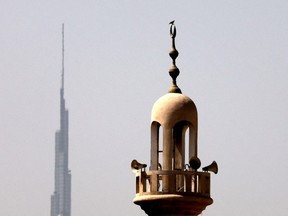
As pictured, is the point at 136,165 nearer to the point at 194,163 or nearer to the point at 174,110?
the point at 194,163

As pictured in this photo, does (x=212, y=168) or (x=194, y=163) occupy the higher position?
(x=194, y=163)

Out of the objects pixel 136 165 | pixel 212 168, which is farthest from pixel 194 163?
pixel 136 165

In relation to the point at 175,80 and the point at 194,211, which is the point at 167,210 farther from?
the point at 175,80

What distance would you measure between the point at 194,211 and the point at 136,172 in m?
2.13

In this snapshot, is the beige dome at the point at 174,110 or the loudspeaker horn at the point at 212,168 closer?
the loudspeaker horn at the point at 212,168

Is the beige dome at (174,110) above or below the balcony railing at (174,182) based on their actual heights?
above

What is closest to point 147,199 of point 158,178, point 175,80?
point 158,178

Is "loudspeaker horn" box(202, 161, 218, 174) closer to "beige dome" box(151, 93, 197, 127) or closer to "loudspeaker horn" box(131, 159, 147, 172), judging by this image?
"beige dome" box(151, 93, 197, 127)

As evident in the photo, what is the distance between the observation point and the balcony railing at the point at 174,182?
4481cm

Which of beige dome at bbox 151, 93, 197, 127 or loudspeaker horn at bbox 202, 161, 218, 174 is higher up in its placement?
beige dome at bbox 151, 93, 197, 127

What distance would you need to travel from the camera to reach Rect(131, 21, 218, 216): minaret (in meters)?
44.8

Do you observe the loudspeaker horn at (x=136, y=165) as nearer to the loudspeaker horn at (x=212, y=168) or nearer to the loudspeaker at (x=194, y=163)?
the loudspeaker at (x=194, y=163)

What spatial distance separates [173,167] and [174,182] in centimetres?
86

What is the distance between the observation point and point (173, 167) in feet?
150
